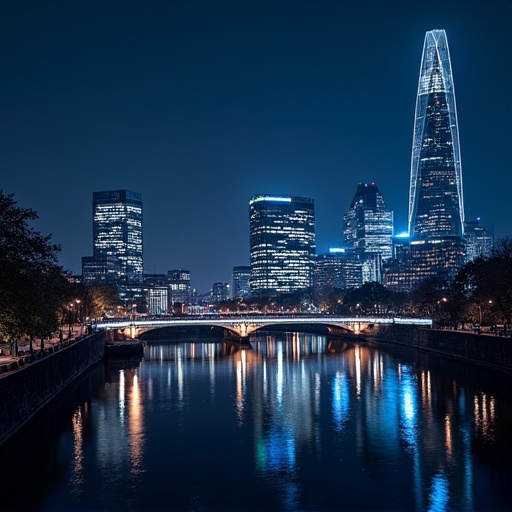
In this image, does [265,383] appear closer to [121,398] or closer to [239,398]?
[239,398]

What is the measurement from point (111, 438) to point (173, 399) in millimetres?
20055

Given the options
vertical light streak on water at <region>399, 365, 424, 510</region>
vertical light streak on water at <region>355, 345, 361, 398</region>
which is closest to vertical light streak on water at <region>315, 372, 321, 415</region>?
vertical light streak on water at <region>355, 345, 361, 398</region>

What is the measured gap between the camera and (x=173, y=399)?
244ft

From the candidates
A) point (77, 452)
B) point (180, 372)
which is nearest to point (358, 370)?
point (180, 372)

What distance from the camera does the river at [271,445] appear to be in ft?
128

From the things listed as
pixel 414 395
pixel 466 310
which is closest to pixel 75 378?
pixel 414 395

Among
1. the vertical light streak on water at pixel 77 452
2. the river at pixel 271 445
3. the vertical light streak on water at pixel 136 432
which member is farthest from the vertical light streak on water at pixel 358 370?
the vertical light streak on water at pixel 77 452

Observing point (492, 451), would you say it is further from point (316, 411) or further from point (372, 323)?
point (372, 323)

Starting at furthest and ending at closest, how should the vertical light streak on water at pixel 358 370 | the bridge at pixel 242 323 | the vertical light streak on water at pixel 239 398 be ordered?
the bridge at pixel 242 323
the vertical light streak on water at pixel 358 370
the vertical light streak on water at pixel 239 398

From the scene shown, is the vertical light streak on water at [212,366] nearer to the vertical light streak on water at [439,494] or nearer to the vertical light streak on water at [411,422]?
the vertical light streak on water at [411,422]

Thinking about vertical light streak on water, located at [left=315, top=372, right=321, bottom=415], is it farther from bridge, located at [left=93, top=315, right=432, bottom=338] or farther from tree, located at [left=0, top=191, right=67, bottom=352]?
bridge, located at [left=93, top=315, right=432, bottom=338]

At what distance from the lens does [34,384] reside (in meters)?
60.6

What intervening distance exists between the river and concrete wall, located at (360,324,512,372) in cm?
260

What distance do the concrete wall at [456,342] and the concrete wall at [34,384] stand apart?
5014 cm
